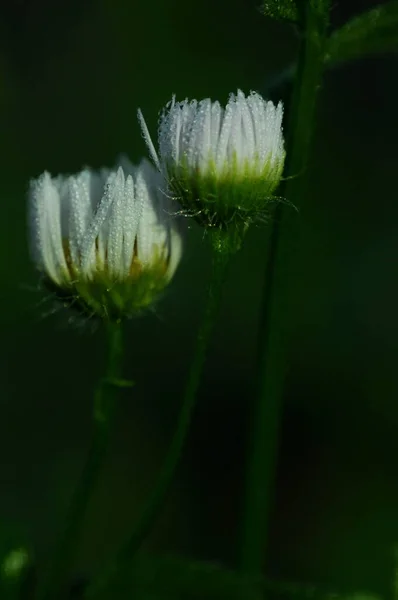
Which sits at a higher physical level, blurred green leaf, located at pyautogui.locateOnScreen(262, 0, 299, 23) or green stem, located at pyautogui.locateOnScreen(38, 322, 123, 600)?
blurred green leaf, located at pyautogui.locateOnScreen(262, 0, 299, 23)

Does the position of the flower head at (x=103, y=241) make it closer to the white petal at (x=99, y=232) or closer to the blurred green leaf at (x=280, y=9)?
the white petal at (x=99, y=232)

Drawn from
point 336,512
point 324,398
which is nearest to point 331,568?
point 336,512

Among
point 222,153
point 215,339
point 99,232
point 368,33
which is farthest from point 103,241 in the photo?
point 215,339

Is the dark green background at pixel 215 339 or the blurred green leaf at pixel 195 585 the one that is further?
the dark green background at pixel 215 339

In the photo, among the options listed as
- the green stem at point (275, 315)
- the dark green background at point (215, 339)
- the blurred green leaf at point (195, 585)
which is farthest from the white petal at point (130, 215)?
the dark green background at point (215, 339)

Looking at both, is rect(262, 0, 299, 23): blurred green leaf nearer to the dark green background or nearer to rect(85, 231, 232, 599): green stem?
rect(85, 231, 232, 599): green stem

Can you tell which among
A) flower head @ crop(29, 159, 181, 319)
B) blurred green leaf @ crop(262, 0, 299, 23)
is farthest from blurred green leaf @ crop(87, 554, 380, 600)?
blurred green leaf @ crop(262, 0, 299, 23)
